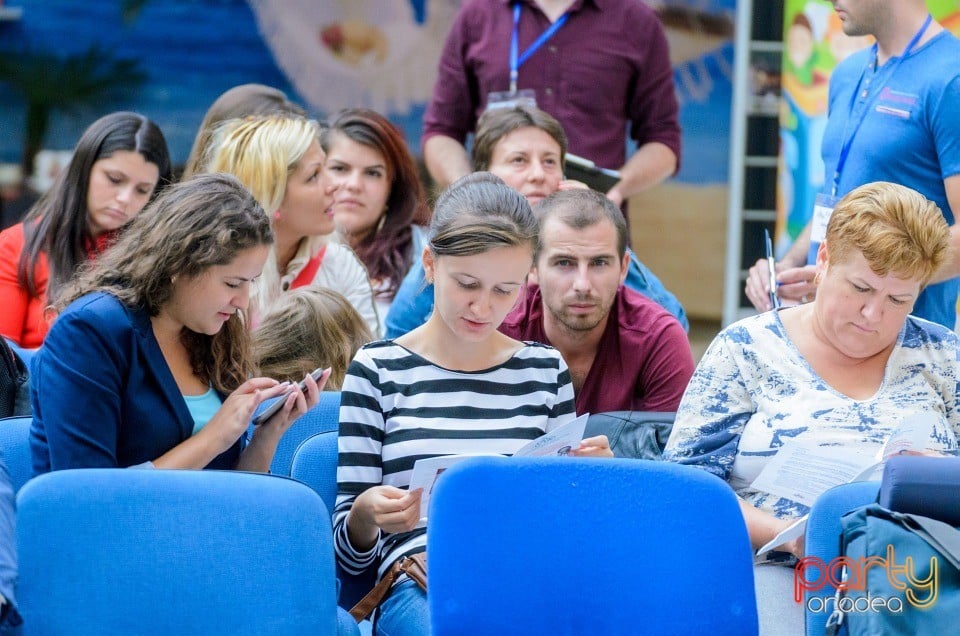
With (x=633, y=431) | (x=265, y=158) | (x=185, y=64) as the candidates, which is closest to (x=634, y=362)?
(x=633, y=431)

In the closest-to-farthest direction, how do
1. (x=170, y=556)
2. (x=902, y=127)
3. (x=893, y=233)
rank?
1. (x=170, y=556)
2. (x=893, y=233)
3. (x=902, y=127)

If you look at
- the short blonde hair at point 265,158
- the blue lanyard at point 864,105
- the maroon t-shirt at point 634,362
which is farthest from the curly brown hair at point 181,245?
the blue lanyard at point 864,105

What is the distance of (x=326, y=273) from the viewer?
3617 mm

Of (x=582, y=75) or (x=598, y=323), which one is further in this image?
(x=582, y=75)

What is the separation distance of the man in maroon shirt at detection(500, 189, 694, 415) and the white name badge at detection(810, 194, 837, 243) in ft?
1.54

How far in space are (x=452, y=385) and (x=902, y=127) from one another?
150 centimetres

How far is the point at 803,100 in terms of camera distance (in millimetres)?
4957

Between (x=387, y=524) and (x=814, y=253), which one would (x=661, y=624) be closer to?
(x=387, y=524)

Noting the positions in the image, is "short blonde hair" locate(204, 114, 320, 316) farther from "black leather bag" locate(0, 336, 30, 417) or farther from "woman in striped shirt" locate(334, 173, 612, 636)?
"woman in striped shirt" locate(334, 173, 612, 636)

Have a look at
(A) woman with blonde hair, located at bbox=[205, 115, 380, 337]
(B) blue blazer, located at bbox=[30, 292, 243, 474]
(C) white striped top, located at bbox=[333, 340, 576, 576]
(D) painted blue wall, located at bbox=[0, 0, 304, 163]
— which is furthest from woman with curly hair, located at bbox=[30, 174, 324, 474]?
(D) painted blue wall, located at bbox=[0, 0, 304, 163]

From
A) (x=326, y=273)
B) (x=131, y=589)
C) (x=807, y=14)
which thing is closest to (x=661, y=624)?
(x=131, y=589)

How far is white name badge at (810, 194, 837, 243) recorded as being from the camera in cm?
309

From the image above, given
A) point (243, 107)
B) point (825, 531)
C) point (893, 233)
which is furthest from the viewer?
point (243, 107)

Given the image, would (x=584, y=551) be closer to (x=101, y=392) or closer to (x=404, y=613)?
(x=404, y=613)
